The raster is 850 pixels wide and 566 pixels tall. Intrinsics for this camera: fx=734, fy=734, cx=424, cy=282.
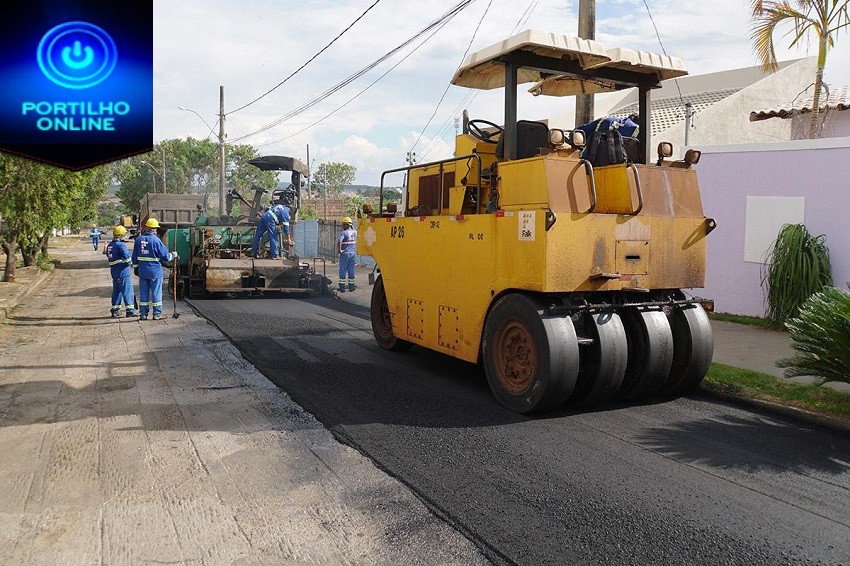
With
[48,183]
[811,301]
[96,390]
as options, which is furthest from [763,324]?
[48,183]

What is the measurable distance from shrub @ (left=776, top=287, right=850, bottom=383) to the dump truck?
2.54 ft

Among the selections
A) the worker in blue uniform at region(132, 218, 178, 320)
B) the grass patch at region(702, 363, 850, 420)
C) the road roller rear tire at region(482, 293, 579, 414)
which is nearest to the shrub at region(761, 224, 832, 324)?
the grass patch at region(702, 363, 850, 420)

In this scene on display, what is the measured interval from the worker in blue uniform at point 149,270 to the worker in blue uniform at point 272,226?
363 centimetres

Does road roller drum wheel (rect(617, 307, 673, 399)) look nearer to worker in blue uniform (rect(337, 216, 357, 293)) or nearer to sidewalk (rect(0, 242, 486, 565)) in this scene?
sidewalk (rect(0, 242, 486, 565))

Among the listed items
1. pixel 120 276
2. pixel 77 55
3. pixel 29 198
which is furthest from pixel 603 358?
pixel 29 198

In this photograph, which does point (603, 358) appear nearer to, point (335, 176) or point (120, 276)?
point (120, 276)

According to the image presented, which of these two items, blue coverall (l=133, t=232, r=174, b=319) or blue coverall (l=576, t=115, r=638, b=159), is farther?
blue coverall (l=133, t=232, r=174, b=319)

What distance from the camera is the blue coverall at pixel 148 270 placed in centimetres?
1146

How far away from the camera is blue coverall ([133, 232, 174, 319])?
1146cm

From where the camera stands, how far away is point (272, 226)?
15219 mm

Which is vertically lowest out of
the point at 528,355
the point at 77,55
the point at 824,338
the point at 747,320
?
the point at 747,320

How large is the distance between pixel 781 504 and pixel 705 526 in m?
0.64

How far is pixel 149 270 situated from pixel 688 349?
27.1 ft

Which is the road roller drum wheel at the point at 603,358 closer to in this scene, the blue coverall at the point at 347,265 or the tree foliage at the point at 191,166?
the blue coverall at the point at 347,265
